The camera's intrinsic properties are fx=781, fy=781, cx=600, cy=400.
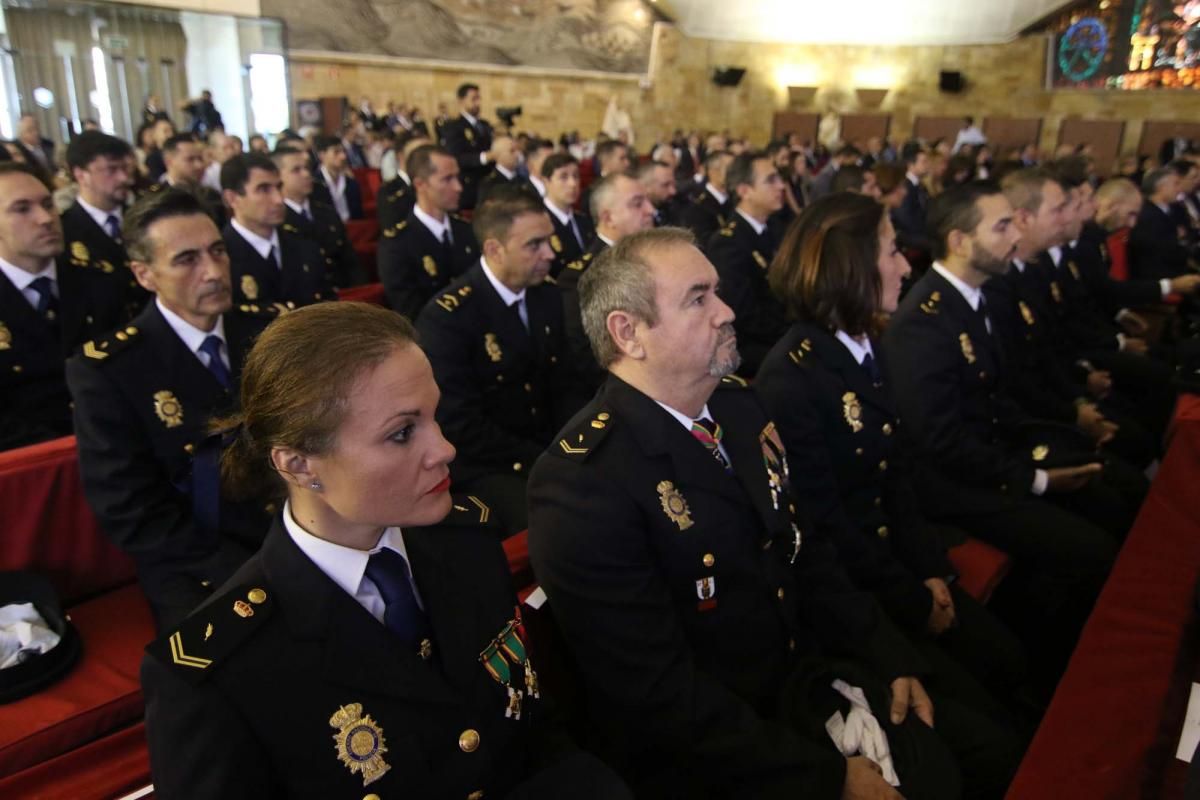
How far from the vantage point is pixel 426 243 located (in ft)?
15.6

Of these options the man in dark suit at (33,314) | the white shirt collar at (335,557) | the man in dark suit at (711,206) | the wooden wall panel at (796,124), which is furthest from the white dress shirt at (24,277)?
the wooden wall panel at (796,124)

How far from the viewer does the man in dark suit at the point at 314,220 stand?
5184 mm

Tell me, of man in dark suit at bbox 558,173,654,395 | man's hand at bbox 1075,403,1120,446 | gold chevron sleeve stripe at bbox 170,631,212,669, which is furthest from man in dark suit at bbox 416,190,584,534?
man's hand at bbox 1075,403,1120,446

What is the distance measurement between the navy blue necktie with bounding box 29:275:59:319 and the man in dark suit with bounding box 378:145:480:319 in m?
1.82

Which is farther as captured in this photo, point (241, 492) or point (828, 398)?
point (828, 398)

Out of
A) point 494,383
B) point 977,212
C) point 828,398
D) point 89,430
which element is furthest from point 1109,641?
point 89,430

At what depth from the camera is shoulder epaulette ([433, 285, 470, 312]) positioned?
2900 mm

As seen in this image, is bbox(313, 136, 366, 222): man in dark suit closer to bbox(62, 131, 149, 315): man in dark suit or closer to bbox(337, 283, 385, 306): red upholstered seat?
bbox(62, 131, 149, 315): man in dark suit

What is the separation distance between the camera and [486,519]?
139 cm

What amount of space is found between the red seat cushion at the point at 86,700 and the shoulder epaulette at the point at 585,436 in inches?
41.2

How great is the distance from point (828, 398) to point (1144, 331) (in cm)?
402

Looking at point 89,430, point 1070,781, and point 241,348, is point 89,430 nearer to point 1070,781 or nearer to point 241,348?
point 241,348

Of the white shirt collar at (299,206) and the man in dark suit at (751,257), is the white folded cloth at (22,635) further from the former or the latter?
the white shirt collar at (299,206)

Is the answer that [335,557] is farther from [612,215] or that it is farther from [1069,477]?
[612,215]
